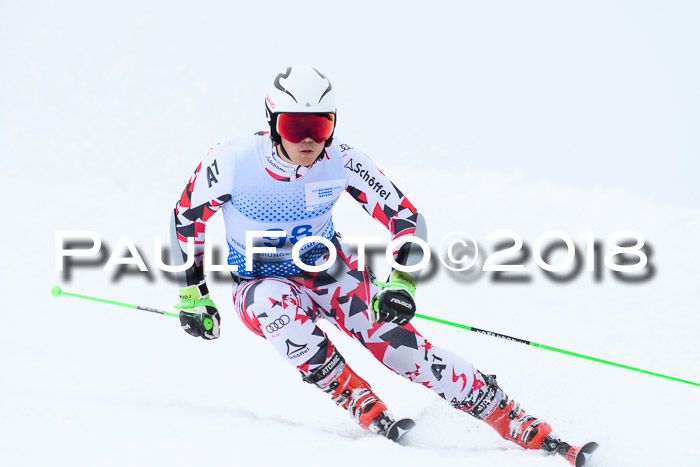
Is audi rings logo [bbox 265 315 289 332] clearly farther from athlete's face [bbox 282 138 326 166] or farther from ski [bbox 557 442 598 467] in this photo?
ski [bbox 557 442 598 467]

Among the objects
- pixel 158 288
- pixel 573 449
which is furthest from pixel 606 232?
pixel 573 449

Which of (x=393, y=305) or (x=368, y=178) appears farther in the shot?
(x=368, y=178)

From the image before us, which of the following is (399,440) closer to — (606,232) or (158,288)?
(158,288)

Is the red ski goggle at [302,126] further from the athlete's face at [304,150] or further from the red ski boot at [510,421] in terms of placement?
the red ski boot at [510,421]

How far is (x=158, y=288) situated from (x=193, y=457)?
4.84m

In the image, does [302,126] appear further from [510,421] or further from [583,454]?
[583,454]

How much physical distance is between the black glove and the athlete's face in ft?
2.38

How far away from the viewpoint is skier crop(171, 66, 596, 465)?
374 cm

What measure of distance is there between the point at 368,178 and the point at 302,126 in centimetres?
51

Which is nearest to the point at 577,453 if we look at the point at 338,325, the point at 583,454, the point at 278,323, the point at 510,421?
the point at 583,454

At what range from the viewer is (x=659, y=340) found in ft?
21.7

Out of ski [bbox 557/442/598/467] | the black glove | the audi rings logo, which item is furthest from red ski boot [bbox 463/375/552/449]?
the audi rings logo

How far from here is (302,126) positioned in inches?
144

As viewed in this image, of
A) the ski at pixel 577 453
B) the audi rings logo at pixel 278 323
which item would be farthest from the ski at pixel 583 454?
the audi rings logo at pixel 278 323
